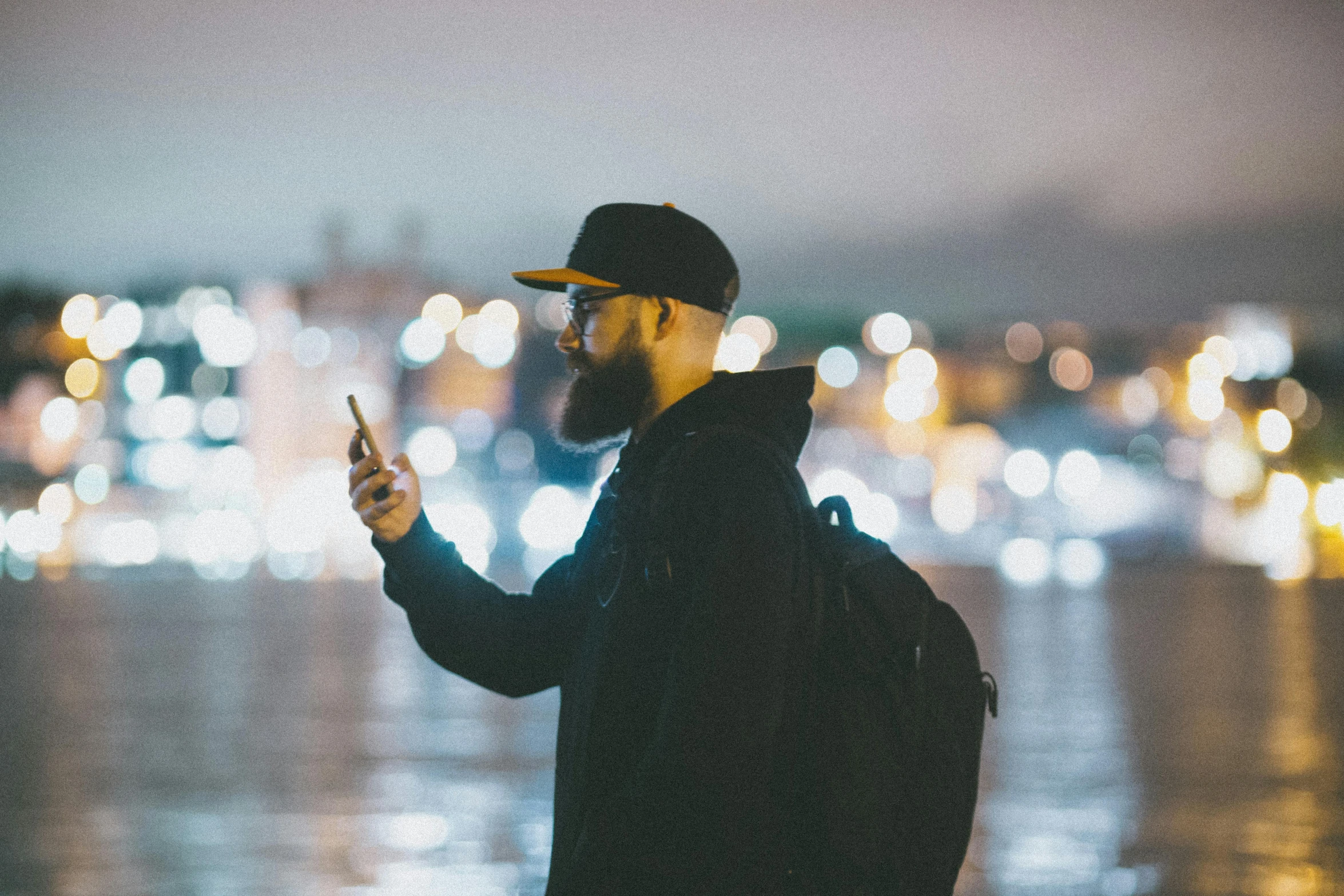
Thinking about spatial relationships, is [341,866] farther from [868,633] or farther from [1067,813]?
[868,633]

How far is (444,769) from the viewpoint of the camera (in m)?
6.51

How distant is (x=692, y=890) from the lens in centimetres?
162

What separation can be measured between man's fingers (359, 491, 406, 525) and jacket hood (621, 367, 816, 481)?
17.4 inches

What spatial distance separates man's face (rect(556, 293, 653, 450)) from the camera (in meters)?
1.93

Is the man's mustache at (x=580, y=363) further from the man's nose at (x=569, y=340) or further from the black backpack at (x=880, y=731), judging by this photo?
the black backpack at (x=880, y=731)

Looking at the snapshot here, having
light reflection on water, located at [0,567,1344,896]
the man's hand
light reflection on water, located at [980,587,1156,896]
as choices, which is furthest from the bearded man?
light reflection on water, located at [980,587,1156,896]

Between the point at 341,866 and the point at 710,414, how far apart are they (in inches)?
143

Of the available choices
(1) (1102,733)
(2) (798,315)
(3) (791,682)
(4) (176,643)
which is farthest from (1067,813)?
(2) (798,315)

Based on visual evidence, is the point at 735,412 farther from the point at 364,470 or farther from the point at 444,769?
the point at 444,769

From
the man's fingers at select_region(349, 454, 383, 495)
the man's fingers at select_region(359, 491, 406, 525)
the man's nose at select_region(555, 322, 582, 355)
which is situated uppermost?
the man's nose at select_region(555, 322, 582, 355)

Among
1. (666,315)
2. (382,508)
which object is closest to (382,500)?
(382,508)

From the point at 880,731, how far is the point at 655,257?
2.36ft

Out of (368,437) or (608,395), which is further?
(368,437)

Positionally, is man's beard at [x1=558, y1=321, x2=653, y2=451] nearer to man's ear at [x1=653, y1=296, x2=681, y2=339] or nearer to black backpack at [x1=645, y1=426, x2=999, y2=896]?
man's ear at [x1=653, y1=296, x2=681, y2=339]
